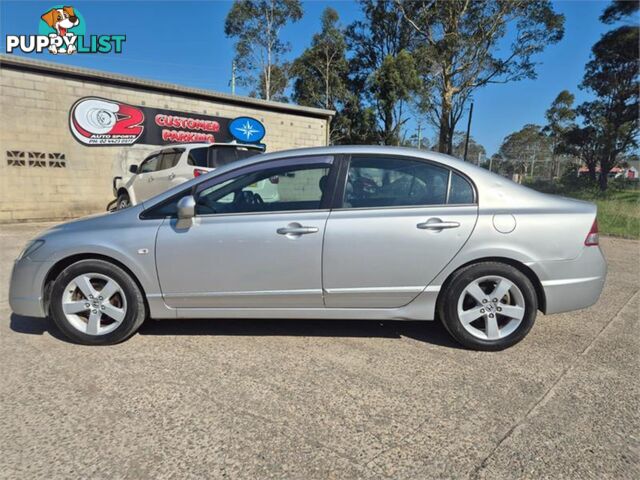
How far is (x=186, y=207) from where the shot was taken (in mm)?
2920

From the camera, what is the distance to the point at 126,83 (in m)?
10.9

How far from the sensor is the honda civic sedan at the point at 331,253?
293 centimetres

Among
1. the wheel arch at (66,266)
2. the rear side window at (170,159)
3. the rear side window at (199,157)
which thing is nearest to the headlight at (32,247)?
the wheel arch at (66,266)

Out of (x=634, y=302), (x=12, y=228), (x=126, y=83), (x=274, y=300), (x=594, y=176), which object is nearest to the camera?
(x=274, y=300)

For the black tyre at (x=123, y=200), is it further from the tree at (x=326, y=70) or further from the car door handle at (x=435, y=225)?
the tree at (x=326, y=70)

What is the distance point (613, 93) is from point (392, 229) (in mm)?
30722

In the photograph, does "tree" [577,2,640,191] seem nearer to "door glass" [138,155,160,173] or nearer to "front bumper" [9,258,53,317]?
"door glass" [138,155,160,173]

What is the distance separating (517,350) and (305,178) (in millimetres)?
2103

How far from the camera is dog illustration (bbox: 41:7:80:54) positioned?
11.6 m

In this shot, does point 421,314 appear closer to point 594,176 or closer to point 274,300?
point 274,300

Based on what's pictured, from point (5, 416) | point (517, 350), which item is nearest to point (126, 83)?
point (5, 416)

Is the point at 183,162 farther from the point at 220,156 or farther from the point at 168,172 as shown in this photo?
the point at 220,156

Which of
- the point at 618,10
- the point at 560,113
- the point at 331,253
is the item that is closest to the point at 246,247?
the point at 331,253

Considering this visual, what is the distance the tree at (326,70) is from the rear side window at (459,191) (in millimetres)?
29514
